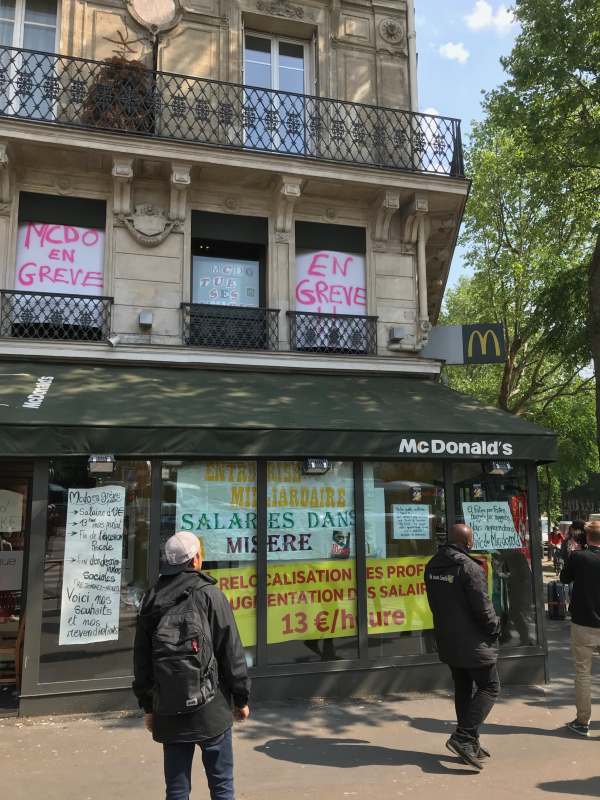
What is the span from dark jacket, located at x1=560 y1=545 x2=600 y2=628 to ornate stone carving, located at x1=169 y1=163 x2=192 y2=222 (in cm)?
654

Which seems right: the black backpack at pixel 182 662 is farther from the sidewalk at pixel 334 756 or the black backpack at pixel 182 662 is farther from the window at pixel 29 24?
the window at pixel 29 24

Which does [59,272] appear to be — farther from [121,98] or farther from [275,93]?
[275,93]

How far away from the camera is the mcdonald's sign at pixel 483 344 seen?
9.82 m

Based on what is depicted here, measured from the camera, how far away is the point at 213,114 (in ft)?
29.7

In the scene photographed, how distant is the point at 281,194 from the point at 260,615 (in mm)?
5653

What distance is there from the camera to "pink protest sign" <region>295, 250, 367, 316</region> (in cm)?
940

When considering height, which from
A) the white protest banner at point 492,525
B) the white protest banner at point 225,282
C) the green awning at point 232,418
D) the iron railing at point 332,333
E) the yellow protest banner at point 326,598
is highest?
the white protest banner at point 225,282

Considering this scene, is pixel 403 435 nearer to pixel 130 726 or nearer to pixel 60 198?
pixel 130 726

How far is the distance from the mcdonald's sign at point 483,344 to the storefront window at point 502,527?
2635 mm

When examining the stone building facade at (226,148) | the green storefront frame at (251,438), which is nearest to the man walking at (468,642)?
the green storefront frame at (251,438)

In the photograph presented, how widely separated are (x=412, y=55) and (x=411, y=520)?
7.53 meters

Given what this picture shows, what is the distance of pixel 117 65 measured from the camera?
8.74 m

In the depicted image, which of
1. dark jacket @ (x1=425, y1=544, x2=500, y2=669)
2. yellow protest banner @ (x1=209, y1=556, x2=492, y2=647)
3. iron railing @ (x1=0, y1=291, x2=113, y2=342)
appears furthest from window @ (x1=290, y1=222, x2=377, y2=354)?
dark jacket @ (x1=425, y1=544, x2=500, y2=669)

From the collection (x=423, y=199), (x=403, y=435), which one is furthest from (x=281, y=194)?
(x=403, y=435)
